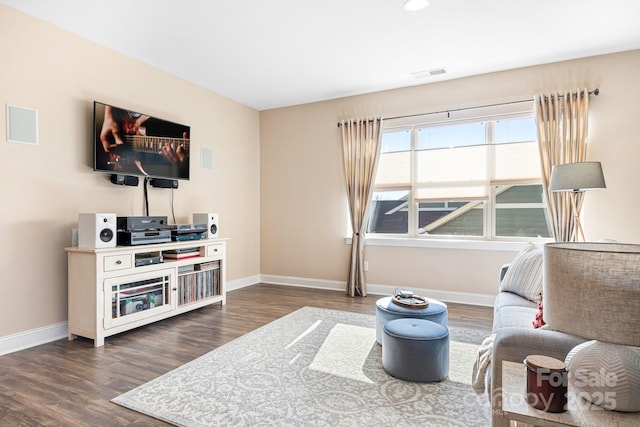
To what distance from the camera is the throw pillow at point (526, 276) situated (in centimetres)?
259

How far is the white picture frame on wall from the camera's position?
2.81m

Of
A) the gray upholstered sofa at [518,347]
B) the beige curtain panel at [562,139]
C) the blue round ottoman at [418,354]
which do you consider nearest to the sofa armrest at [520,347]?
the gray upholstered sofa at [518,347]

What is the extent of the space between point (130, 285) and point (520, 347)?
10.1 feet

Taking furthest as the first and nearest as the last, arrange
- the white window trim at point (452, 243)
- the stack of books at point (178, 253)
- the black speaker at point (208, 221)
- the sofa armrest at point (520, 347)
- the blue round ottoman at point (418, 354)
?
the black speaker at point (208, 221) → the white window trim at point (452, 243) → the stack of books at point (178, 253) → the blue round ottoman at point (418, 354) → the sofa armrest at point (520, 347)

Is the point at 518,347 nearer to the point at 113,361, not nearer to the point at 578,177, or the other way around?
the point at 578,177

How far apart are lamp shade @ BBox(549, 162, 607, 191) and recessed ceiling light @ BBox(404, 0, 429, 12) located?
1772 millimetres

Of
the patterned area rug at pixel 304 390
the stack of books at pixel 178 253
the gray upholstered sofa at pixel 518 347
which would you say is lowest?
the patterned area rug at pixel 304 390

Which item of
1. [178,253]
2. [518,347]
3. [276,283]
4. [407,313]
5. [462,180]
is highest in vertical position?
[462,180]

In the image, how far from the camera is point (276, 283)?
551 centimetres

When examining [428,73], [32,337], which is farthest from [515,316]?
[32,337]

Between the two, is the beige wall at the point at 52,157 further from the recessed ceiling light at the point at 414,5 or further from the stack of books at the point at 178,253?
the recessed ceiling light at the point at 414,5

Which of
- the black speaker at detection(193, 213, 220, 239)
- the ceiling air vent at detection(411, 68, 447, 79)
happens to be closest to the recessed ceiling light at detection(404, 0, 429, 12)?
the ceiling air vent at detection(411, 68, 447, 79)

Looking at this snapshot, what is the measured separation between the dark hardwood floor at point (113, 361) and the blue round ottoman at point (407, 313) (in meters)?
0.95

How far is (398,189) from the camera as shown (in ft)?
15.7
